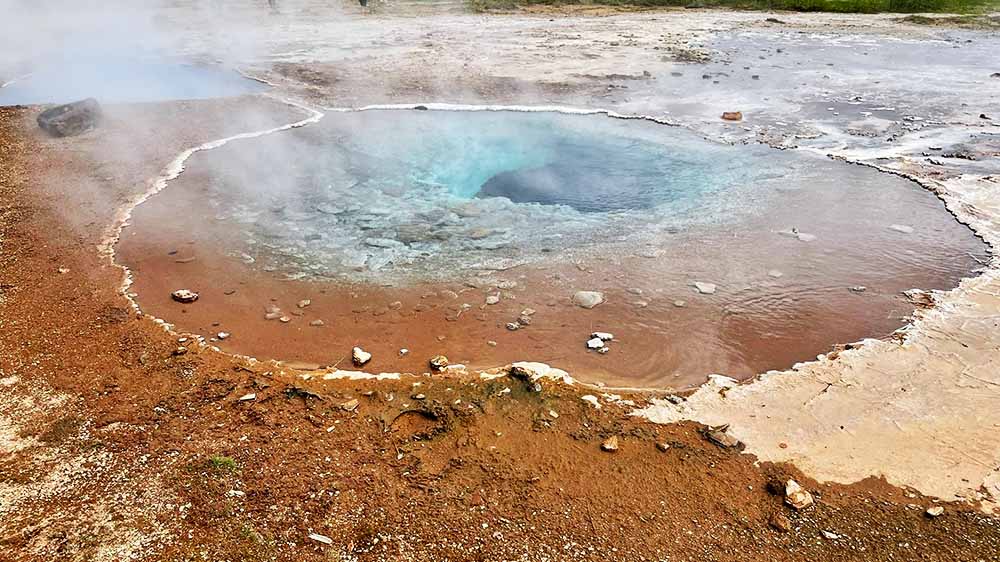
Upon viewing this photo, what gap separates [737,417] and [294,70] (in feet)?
44.1

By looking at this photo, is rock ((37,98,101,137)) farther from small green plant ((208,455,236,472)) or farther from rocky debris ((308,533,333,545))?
rocky debris ((308,533,333,545))

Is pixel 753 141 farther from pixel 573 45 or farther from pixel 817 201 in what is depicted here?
pixel 573 45

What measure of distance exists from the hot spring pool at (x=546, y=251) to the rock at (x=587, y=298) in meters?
0.10

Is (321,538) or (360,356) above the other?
(360,356)

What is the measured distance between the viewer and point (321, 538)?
125 inches

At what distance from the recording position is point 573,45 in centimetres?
1675

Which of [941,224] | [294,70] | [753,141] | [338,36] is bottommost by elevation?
[941,224]

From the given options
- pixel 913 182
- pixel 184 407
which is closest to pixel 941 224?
pixel 913 182

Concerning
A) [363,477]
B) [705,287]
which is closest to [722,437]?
[705,287]

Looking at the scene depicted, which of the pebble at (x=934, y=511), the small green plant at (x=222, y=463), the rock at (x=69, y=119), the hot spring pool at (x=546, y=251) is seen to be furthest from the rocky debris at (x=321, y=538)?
the rock at (x=69, y=119)

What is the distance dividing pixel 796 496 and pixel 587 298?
2512 mm

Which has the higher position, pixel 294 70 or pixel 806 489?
pixel 294 70

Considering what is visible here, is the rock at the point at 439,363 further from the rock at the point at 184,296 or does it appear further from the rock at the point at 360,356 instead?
the rock at the point at 184,296

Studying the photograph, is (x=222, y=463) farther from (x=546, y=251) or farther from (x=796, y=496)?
(x=546, y=251)
